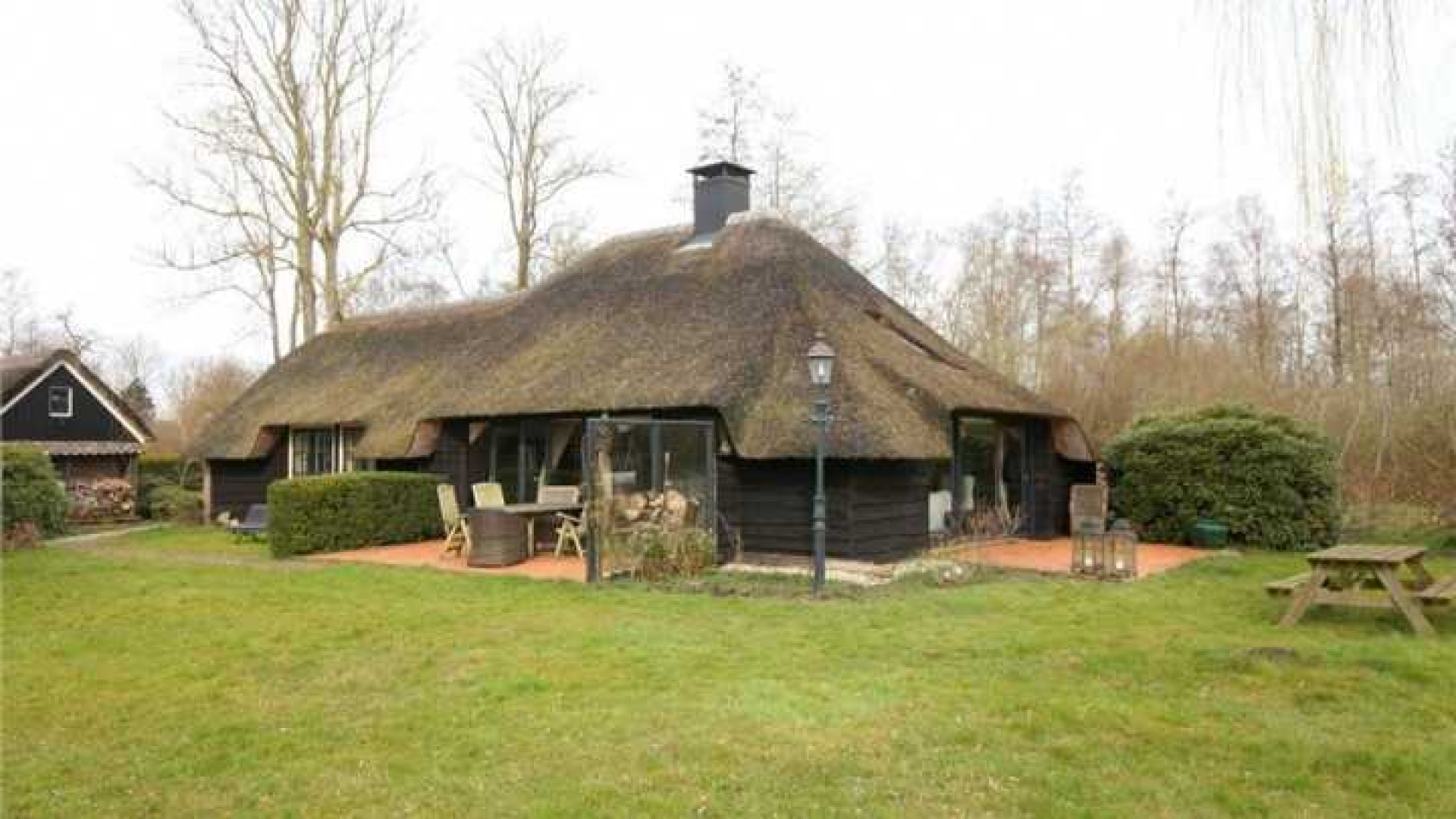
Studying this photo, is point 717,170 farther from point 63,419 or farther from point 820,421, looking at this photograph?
point 63,419

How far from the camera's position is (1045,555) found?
12672 millimetres

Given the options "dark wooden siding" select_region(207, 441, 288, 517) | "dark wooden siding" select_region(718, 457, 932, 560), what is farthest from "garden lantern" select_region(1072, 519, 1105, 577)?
"dark wooden siding" select_region(207, 441, 288, 517)

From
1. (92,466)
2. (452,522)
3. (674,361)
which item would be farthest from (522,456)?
(92,466)

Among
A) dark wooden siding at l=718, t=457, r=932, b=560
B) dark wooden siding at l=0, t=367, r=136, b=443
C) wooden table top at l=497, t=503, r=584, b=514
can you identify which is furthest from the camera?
dark wooden siding at l=0, t=367, r=136, b=443

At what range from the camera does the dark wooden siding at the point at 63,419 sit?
21344 mm

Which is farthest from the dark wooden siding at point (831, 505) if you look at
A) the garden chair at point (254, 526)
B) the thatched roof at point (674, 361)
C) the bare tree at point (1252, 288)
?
the bare tree at point (1252, 288)

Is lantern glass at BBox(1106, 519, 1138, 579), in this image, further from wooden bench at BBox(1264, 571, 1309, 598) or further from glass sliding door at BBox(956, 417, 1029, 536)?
glass sliding door at BBox(956, 417, 1029, 536)

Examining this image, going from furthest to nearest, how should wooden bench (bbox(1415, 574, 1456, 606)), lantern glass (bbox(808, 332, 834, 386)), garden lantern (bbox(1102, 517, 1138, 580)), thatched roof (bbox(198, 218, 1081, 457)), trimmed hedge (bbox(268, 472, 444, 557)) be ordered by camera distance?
1. trimmed hedge (bbox(268, 472, 444, 557))
2. thatched roof (bbox(198, 218, 1081, 457))
3. garden lantern (bbox(1102, 517, 1138, 580))
4. lantern glass (bbox(808, 332, 834, 386))
5. wooden bench (bbox(1415, 574, 1456, 606))

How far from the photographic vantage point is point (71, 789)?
4617mm

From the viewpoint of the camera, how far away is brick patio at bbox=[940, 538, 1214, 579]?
11.4 metres

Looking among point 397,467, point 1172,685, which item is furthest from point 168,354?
point 1172,685

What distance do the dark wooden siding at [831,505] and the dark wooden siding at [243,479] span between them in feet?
34.8

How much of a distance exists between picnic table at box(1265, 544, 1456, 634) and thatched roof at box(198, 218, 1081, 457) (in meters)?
4.14

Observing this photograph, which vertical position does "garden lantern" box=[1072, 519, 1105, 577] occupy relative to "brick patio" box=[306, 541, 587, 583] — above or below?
above
